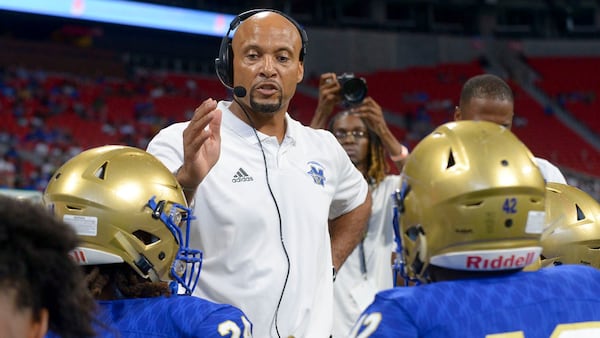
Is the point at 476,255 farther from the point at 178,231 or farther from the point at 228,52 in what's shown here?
the point at 228,52

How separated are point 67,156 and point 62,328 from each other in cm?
1337

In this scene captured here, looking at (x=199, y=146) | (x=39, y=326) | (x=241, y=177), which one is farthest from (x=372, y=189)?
(x=39, y=326)

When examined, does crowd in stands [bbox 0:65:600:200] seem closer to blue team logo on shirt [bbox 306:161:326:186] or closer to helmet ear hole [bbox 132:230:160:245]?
blue team logo on shirt [bbox 306:161:326:186]

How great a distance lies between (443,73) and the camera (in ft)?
83.3

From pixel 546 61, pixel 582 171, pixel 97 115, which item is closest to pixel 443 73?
pixel 546 61

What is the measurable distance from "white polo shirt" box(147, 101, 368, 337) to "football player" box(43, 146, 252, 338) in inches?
16.4

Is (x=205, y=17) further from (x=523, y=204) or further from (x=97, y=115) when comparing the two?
(x=523, y=204)

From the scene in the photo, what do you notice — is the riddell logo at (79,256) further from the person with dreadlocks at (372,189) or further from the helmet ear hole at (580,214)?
the person with dreadlocks at (372,189)

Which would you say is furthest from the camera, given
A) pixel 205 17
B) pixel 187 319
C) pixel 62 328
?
pixel 205 17

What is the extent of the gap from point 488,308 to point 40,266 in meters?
0.99

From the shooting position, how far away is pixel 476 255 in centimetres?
184

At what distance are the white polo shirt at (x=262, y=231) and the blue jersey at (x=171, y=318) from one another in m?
0.60

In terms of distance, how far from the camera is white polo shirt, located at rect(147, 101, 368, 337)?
271cm

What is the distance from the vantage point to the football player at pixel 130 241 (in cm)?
207
